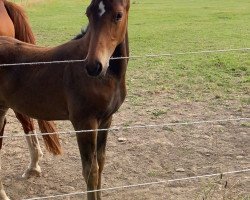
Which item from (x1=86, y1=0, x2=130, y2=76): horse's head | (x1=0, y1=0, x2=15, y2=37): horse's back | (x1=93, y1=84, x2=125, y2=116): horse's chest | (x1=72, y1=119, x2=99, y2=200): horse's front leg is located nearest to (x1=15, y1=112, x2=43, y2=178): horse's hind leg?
(x1=0, y1=0, x2=15, y2=37): horse's back

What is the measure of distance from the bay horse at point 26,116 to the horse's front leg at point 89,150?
941 mm

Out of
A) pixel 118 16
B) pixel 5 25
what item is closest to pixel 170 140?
pixel 5 25

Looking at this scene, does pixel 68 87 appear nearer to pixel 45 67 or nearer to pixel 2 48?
pixel 45 67

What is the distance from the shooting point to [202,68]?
7.69 meters

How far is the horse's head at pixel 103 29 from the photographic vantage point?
267 cm

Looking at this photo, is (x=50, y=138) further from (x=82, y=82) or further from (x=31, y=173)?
(x=82, y=82)

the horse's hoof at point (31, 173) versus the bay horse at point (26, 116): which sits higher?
the bay horse at point (26, 116)

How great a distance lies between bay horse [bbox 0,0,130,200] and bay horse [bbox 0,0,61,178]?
2.00 feet

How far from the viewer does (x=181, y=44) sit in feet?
34.8

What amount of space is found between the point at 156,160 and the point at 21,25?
79.1 inches

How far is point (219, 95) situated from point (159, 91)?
2.96 ft

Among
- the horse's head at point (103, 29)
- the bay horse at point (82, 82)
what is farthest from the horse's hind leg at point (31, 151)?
the horse's head at point (103, 29)

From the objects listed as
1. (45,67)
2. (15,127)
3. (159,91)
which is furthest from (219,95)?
(45,67)

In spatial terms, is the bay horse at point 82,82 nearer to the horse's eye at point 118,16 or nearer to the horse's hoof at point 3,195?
the horse's eye at point 118,16
